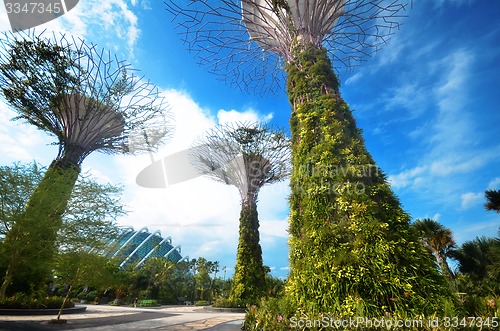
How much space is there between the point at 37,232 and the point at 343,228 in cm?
1067

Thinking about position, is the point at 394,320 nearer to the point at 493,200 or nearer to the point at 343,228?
the point at 343,228

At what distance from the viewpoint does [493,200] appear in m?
13.6

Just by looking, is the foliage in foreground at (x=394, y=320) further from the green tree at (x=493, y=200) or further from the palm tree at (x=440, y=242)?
the palm tree at (x=440, y=242)

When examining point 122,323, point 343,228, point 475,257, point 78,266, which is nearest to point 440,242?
point 475,257

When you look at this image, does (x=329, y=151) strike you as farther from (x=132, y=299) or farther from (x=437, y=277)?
(x=132, y=299)

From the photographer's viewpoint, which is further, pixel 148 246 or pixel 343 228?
pixel 148 246

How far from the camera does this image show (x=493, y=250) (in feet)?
40.8

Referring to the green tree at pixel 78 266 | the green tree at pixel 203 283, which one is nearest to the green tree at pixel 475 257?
the green tree at pixel 78 266

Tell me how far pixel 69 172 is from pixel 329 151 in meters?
13.0

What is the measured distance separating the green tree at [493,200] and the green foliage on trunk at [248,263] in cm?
1414

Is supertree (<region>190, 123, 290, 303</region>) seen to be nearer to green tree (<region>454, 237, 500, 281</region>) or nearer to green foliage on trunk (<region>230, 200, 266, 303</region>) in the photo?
green foliage on trunk (<region>230, 200, 266, 303</region>)

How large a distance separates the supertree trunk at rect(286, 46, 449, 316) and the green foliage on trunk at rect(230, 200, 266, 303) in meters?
12.8

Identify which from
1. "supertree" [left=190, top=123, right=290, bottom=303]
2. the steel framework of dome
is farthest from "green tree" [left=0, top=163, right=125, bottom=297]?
the steel framework of dome

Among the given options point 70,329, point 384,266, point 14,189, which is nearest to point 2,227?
point 14,189
